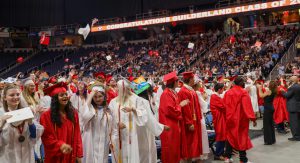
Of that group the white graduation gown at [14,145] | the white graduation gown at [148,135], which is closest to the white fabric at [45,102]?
the white graduation gown at [148,135]

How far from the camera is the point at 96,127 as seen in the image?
194 inches

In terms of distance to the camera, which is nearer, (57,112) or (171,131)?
(57,112)

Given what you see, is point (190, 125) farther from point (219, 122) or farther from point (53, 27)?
point (53, 27)

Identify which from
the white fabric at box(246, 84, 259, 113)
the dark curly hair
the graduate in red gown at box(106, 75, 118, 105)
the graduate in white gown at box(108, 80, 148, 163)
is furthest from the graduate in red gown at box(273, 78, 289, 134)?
the dark curly hair

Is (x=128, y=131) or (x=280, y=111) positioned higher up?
(x=128, y=131)

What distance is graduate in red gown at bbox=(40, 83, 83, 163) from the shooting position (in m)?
4.15

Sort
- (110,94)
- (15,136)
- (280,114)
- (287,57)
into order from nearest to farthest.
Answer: (15,136)
(110,94)
(280,114)
(287,57)

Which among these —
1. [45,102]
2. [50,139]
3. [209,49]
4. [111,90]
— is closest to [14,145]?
[50,139]

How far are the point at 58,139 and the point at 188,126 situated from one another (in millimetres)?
2946

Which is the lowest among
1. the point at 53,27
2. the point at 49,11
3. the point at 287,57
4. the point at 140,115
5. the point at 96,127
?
the point at 96,127

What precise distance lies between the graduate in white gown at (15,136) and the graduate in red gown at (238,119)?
426 cm

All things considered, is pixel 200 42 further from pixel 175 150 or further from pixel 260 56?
pixel 175 150

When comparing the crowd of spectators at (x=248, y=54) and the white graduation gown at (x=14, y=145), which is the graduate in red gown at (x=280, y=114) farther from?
the white graduation gown at (x=14, y=145)

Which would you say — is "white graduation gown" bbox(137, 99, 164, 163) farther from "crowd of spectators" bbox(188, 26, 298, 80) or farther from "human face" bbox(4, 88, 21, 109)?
"crowd of spectators" bbox(188, 26, 298, 80)
